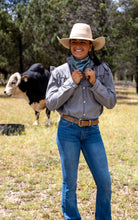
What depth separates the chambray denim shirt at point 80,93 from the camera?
270 cm

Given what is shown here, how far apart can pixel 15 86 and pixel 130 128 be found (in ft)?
13.1

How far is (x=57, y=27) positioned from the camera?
20141 millimetres

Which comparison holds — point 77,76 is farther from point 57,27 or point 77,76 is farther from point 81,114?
point 57,27

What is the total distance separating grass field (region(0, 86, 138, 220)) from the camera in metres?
3.70

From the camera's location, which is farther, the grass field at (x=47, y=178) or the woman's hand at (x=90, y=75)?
the grass field at (x=47, y=178)

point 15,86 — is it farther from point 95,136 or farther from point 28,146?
point 95,136

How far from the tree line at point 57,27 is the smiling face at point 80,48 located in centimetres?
1298

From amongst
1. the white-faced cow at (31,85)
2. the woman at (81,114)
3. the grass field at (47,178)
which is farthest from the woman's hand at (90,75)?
the white-faced cow at (31,85)

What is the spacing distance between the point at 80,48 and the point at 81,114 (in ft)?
2.18

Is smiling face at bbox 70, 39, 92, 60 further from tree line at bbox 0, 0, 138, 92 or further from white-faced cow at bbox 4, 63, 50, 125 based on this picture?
tree line at bbox 0, 0, 138, 92

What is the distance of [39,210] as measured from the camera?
369 cm

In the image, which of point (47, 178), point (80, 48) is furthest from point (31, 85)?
point (80, 48)

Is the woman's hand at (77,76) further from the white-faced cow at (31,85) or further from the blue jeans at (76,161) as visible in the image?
the white-faced cow at (31,85)

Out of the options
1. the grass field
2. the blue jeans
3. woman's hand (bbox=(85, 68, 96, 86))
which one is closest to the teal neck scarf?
woman's hand (bbox=(85, 68, 96, 86))
